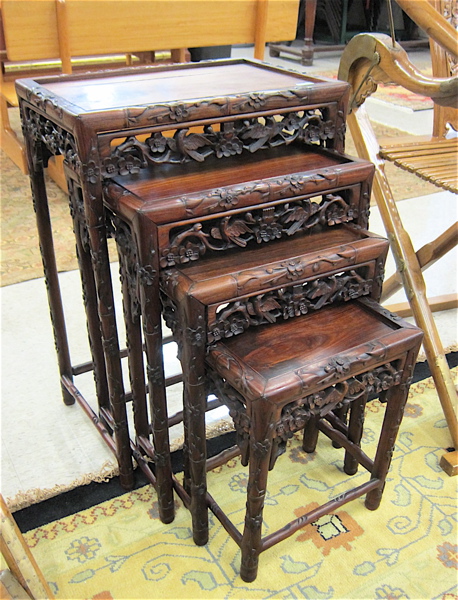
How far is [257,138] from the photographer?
3.67 ft

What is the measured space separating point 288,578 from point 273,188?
75 cm

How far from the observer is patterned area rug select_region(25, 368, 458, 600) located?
3.71 ft

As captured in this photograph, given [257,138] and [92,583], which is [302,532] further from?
[257,138]

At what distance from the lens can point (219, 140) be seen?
1081 mm

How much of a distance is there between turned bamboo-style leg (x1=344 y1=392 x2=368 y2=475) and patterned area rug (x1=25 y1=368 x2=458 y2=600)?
3cm

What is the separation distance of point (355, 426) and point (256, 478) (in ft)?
1.28

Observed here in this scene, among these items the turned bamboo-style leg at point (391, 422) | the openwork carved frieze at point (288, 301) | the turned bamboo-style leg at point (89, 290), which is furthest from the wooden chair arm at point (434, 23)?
the turned bamboo-style leg at point (89, 290)

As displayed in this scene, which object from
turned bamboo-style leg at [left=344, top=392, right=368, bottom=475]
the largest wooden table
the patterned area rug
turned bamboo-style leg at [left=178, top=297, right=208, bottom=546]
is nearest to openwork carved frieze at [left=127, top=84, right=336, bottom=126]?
the largest wooden table

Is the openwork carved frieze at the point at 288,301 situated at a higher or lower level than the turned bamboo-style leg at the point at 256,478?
higher

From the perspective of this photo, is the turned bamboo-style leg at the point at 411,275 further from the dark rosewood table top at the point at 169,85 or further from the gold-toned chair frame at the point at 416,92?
the dark rosewood table top at the point at 169,85

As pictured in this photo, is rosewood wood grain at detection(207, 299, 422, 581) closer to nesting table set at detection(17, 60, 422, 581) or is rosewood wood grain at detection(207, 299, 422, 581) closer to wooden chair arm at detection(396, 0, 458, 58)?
nesting table set at detection(17, 60, 422, 581)

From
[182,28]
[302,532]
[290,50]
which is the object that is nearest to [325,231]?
[302,532]

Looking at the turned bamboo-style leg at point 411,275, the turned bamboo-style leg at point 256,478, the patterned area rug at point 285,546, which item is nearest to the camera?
the turned bamboo-style leg at point 256,478

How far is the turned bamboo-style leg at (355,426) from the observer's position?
49.3 inches
